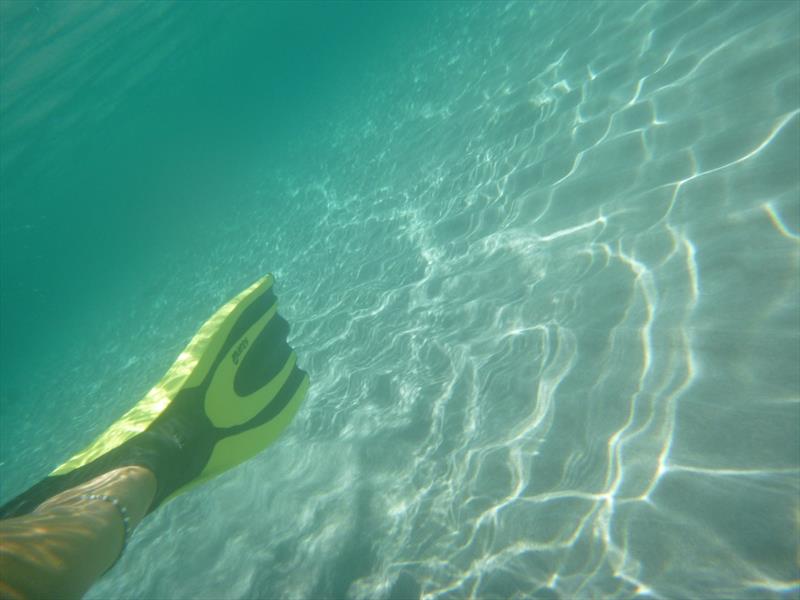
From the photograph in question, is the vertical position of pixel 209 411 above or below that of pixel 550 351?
above

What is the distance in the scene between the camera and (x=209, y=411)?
4230 millimetres

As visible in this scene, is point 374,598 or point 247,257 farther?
point 247,257

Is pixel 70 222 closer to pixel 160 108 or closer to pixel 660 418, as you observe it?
pixel 160 108

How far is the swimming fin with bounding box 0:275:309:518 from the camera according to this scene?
3416mm

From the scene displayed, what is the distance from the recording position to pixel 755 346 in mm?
3135

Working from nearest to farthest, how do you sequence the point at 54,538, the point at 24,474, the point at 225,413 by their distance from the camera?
the point at 54,538 → the point at 225,413 → the point at 24,474

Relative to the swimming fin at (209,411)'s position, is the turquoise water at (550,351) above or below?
below

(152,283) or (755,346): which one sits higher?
(152,283)

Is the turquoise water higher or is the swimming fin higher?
the swimming fin

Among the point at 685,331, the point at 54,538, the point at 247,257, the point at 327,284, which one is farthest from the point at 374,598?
the point at 247,257

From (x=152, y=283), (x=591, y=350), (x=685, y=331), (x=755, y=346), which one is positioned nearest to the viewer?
(x=755, y=346)

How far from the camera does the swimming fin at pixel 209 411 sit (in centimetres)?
342

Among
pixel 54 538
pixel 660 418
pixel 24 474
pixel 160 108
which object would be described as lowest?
pixel 660 418

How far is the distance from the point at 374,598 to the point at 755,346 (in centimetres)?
361
